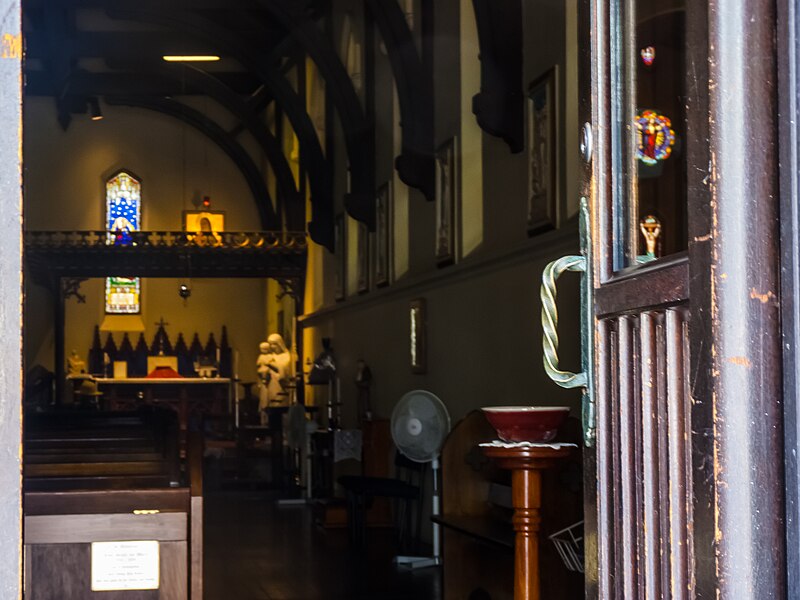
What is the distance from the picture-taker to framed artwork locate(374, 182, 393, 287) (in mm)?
11289

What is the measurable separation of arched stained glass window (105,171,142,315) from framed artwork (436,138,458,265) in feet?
41.0

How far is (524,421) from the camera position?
4184mm

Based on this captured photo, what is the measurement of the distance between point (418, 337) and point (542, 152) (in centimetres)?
338

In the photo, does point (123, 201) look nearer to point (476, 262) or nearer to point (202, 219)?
point (202, 219)

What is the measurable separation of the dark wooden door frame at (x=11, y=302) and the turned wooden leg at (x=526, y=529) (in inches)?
111

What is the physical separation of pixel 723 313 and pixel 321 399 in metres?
13.8

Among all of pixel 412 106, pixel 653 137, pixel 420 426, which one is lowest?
pixel 420 426

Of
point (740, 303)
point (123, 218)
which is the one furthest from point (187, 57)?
point (740, 303)

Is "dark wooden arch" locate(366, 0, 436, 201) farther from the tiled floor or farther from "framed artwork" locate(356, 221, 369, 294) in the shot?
"framed artwork" locate(356, 221, 369, 294)

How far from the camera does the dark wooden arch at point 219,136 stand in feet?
65.7

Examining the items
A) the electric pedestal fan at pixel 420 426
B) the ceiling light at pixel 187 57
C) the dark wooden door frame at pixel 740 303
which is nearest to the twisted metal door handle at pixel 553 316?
the dark wooden door frame at pixel 740 303

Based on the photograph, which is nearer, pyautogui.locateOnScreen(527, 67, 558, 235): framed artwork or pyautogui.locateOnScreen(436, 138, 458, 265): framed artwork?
pyautogui.locateOnScreen(527, 67, 558, 235): framed artwork

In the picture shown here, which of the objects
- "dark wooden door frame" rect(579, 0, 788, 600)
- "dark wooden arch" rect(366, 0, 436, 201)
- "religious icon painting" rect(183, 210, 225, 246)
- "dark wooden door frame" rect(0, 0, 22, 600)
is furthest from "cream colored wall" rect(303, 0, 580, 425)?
"religious icon painting" rect(183, 210, 225, 246)

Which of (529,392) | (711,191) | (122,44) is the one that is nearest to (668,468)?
(711,191)
